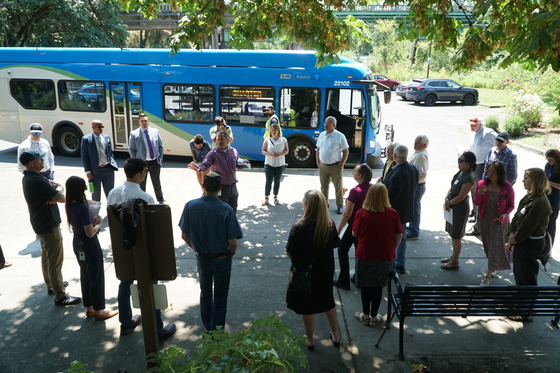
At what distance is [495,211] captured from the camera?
559 centimetres

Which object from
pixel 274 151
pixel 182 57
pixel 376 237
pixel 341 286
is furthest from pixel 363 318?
pixel 182 57

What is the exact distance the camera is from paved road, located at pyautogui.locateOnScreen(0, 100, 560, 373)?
444cm

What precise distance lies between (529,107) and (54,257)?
18.8 meters

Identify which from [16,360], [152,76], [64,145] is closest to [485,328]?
[16,360]

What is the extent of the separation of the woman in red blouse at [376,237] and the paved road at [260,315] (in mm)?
659

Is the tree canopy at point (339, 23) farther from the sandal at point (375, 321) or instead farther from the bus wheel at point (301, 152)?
the bus wheel at point (301, 152)

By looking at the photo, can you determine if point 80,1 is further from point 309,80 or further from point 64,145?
point 309,80

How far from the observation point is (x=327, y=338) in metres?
4.78

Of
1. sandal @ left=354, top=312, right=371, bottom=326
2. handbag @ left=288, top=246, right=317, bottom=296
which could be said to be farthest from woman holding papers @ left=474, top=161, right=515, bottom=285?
handbag @ left=288, top=246, right=317, bottom=296

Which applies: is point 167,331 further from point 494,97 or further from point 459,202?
point 494,97

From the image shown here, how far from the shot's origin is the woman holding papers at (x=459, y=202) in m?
5.93

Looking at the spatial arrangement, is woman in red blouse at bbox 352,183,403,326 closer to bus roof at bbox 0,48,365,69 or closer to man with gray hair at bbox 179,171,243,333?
man with gray hair at bbox 179,171,243,333

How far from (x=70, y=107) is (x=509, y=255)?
12.6 m

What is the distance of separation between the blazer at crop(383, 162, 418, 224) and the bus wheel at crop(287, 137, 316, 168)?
6.73 m
